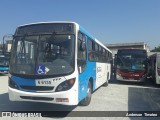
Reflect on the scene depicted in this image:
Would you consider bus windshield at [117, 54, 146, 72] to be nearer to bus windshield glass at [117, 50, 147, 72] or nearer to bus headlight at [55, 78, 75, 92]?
bus windshield glass at [117, 50, 147, 72]

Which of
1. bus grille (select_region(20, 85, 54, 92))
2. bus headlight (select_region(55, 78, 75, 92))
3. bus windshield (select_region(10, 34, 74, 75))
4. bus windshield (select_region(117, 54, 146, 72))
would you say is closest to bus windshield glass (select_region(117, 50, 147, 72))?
bus windshield (select_region(117, 54, 146, 72))

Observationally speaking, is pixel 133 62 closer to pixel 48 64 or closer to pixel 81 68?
pixel 81 68

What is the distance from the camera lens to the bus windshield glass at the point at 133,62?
1797 centimetres

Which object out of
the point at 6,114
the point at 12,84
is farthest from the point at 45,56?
the point at 6,114

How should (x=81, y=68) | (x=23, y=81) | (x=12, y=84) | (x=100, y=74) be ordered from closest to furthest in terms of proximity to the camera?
(x=23, y=81), (x=12, y=84), (x=81, y=68), (x=100, y=74)

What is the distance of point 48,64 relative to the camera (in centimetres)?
749

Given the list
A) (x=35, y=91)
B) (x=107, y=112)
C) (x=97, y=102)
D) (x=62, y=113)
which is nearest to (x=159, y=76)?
(x=97, y=102)

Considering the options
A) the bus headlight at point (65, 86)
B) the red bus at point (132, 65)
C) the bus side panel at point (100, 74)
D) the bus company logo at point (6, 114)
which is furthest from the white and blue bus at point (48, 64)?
the red bus at point (132, 65)

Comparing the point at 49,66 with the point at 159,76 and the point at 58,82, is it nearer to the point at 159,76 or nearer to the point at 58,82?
the point at 58,82

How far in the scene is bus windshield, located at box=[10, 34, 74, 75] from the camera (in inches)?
293

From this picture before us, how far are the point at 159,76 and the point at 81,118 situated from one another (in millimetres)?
10596

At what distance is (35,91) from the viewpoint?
24.4 feet

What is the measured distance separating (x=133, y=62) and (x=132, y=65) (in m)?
0.24

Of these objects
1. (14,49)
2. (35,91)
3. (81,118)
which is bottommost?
(81,118)
